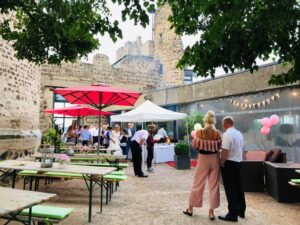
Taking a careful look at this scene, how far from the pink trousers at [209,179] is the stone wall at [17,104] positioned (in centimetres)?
496

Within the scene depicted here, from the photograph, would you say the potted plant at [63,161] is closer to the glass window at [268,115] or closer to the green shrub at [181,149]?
the green shrub at [181,149]

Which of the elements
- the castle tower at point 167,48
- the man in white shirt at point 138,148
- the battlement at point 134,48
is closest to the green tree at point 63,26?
the man in white shirt at point 138,148

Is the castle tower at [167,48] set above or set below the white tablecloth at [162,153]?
above

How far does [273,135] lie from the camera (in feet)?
31.0

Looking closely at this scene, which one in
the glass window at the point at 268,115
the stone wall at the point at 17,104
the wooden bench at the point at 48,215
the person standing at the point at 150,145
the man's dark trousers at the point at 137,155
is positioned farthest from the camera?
the person standing at the point at 150,145

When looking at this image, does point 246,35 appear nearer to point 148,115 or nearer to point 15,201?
point 15,201

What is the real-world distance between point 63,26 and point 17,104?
14.9 feet

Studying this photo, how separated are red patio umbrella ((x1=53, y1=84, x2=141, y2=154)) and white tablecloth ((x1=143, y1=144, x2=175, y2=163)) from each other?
4.53 meters

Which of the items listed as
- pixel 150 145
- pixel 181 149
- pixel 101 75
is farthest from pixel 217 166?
pixel 101 75

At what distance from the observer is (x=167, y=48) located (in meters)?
20.9

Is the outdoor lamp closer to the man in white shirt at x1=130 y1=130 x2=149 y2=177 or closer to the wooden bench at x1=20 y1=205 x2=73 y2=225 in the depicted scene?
the wooden bench at x1=20 y1=205 x2=73 y2=225

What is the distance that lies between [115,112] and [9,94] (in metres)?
12.0

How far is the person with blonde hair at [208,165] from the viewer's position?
455 cm

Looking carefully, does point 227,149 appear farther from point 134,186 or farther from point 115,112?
point 115,112
